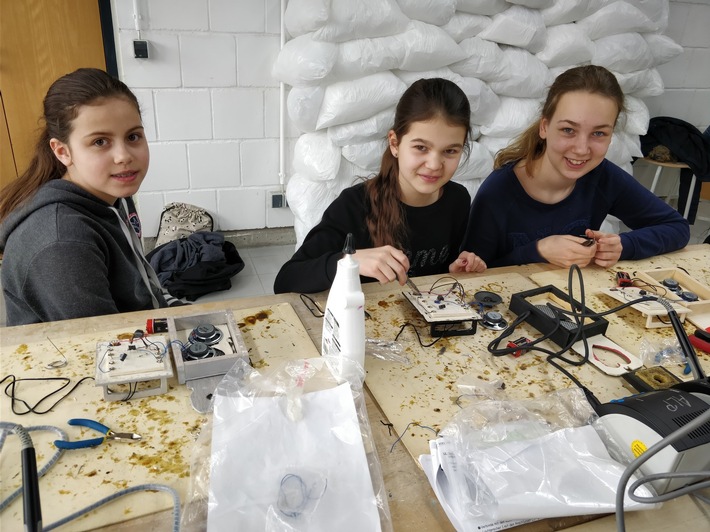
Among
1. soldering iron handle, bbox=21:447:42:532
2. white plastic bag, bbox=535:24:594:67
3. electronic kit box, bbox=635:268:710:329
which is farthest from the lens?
white plastic bag, bbox=535:24:594:67

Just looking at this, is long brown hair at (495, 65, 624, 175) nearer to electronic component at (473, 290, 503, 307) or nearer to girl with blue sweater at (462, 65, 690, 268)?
girl with blue sweater at (462, 65, 690, 268)

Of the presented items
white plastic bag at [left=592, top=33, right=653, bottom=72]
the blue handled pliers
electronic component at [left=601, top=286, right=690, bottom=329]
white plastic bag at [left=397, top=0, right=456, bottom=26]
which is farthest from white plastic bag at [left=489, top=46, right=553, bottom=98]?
the blue handled pliers

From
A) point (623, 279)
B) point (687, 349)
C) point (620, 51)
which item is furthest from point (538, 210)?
point (620, 51)

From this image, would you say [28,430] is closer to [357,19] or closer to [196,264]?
[196,264]

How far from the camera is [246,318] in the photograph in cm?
102

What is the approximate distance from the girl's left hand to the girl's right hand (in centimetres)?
63

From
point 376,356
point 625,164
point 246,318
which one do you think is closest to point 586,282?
point 376,356

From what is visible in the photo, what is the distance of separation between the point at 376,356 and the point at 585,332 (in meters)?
0.42

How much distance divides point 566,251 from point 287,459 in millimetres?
963

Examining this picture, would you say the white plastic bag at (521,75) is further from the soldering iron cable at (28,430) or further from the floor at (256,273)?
the soldering iron cable at (28,430)

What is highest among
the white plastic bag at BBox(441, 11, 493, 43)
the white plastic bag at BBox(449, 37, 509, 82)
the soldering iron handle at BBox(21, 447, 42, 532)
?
the white plastic bag at BBox(441, 11, 493, 43)

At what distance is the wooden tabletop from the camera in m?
0.62

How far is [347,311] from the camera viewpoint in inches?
30.8

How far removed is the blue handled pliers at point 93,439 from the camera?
0.67 meters
